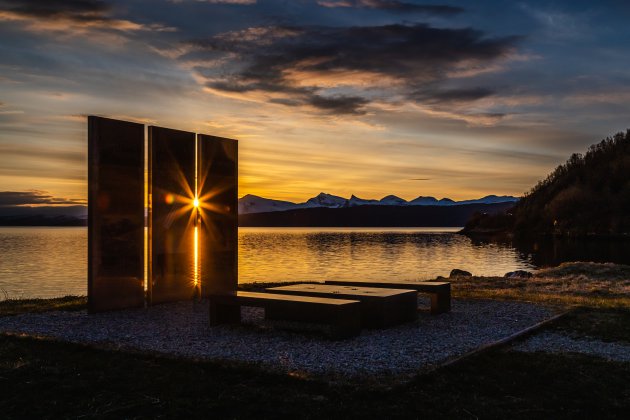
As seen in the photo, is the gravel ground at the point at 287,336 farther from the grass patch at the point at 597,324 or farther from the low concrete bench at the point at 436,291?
the grass patch at the point at 597,324

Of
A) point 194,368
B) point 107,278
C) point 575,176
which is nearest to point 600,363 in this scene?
point 194,368

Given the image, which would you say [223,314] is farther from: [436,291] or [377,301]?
[436,291]

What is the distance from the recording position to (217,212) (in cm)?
1764

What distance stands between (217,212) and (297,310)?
6947 mm

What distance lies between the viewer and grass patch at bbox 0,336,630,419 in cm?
658

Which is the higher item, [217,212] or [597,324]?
[217,212]

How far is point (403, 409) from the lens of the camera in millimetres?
6617

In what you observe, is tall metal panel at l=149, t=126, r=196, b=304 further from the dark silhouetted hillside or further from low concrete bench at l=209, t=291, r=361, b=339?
Result: the dark silhouetted hillside

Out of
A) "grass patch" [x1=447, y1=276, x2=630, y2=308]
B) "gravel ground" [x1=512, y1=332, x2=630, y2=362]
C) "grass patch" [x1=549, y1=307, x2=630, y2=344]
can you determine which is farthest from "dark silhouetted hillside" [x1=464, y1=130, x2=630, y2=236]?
"gravel ground" [x1=512, y1=332, x2=630, y2=362]

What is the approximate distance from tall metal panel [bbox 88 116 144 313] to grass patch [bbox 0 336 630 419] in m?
5.54

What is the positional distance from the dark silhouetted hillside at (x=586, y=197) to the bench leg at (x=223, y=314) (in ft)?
328

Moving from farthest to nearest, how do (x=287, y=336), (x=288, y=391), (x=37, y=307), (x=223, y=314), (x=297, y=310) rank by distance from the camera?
(x=37, y=307), (x=223, y=314), (x=297, y=310), (x=287, y=336), (x=288, y=391)

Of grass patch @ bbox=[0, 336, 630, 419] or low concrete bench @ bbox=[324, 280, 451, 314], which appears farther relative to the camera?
low concrete bench @ bbox=[324, 280, 451, 314]

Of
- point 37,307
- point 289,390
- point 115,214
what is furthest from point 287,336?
point 37,307
